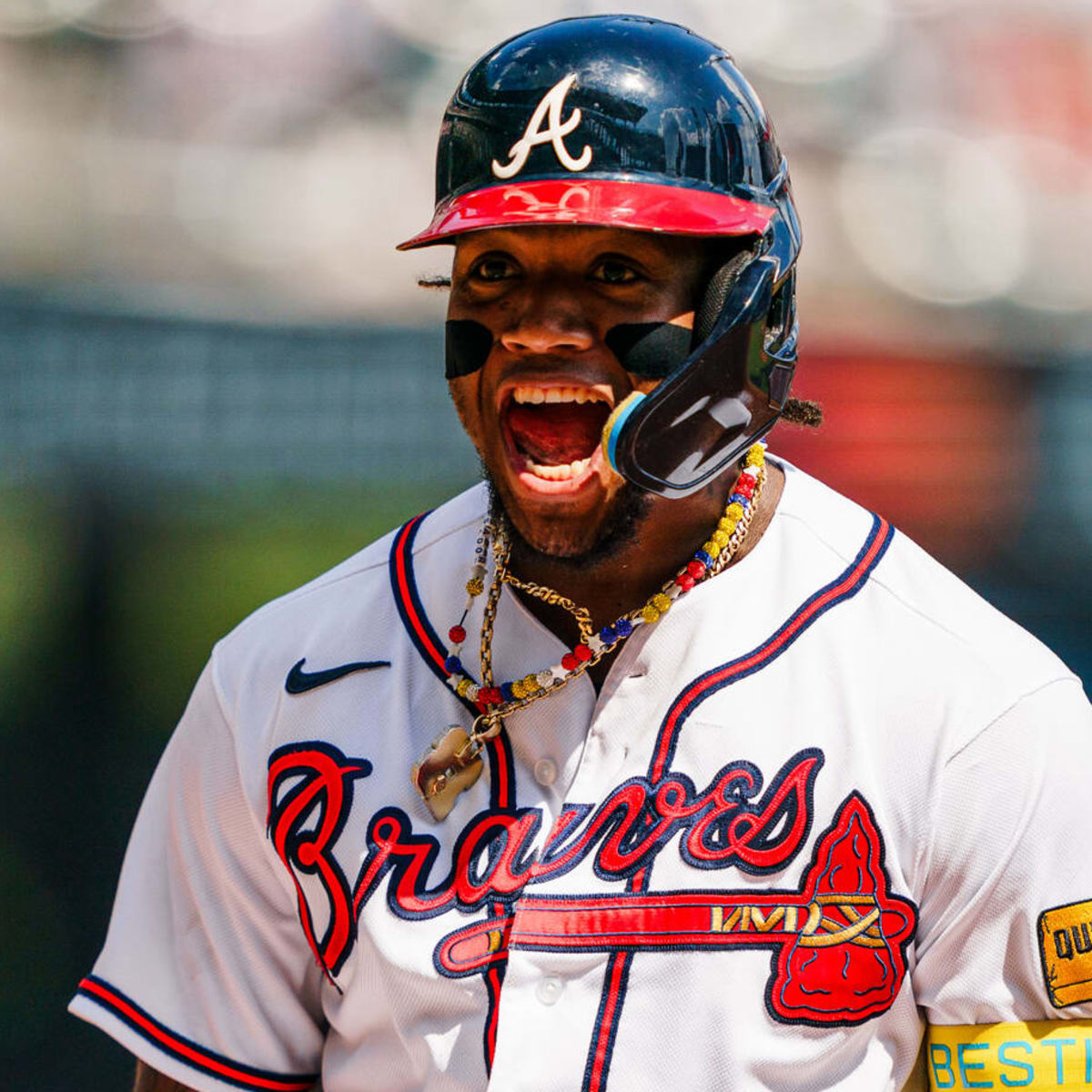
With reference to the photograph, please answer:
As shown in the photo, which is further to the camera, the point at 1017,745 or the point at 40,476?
the point at 40,476

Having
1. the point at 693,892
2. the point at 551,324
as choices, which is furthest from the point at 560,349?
the point at 693,892

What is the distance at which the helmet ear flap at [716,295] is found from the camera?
1.87m

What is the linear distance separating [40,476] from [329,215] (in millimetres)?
975

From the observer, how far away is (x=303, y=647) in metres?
2.05

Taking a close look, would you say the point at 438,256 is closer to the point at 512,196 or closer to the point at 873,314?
the point at 873,314

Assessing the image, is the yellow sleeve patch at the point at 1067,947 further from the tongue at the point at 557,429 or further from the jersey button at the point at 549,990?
the tongue at the point at 557,429

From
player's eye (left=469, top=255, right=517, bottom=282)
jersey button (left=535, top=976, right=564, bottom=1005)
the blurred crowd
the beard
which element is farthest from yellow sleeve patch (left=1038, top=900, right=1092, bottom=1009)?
the blurred crowd

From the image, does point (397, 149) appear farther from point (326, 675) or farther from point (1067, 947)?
point (1067, 947)

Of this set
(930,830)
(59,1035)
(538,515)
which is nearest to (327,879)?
(538,515)

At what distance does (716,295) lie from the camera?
1.87 metres

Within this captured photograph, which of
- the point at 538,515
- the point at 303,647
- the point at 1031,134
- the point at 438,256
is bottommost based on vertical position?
the point at 303,647

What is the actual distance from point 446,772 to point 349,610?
0.31 meters

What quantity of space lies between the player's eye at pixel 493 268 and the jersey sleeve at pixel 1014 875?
2.53 ft

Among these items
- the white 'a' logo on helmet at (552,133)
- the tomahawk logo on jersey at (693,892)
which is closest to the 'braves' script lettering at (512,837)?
the tomahawk logo on jersey at (693,892)
